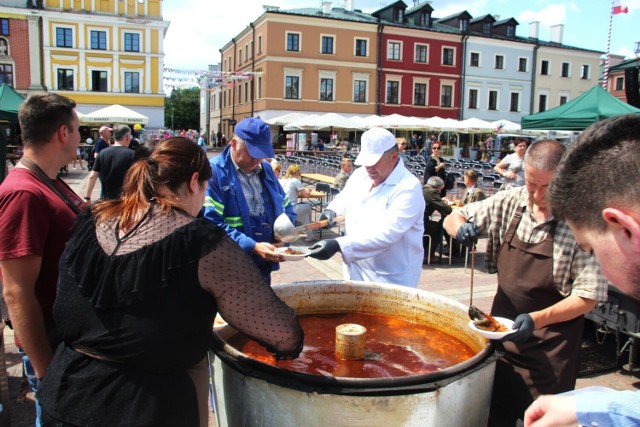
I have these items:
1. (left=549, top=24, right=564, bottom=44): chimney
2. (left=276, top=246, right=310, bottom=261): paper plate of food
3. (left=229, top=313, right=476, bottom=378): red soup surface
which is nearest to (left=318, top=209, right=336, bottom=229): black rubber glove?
(left=276, top=246, right=310, bottom=261): paper plate of food

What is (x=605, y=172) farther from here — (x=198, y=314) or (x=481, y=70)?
(x=481, y=70)

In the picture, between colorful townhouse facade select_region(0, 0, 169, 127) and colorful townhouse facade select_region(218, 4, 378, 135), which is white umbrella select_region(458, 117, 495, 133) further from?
colorful townhouse facade select_region(0, 0, 169, 127)

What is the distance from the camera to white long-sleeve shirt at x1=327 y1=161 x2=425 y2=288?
108 inches

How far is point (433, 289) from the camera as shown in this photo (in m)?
6.07

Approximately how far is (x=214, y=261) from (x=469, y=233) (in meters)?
1.43

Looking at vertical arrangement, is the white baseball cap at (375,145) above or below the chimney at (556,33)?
below

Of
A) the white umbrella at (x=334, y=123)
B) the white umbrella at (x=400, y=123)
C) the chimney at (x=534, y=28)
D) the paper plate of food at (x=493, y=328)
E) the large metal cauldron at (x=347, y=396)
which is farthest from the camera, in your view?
the chimney at (x=534, y=28)

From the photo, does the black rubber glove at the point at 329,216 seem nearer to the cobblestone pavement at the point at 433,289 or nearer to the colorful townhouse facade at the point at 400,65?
the cobblestone pavement at the point at 433,289

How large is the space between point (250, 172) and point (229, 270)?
1603mm

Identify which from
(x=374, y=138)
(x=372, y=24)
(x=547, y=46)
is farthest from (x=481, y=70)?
(x=374, y=138)

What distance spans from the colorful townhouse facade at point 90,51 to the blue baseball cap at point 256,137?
1500 inches

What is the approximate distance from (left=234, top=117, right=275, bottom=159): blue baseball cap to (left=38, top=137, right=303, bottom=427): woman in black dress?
1249mm

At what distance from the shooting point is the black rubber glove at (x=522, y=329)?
75.8 inches

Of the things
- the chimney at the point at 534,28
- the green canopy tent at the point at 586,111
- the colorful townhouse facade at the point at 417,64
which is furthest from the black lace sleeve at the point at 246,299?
the chimney at the point at 534,28
